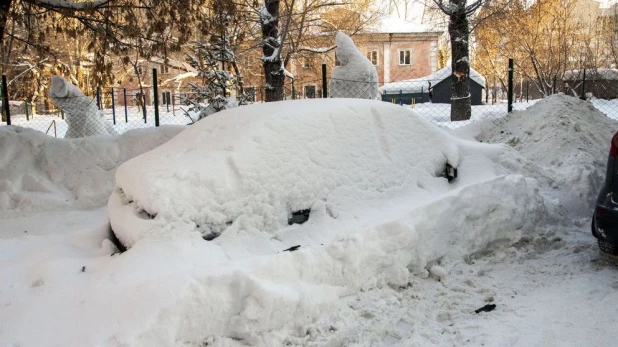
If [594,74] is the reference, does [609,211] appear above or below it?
below

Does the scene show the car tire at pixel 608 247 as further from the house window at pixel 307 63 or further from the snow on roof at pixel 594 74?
the house window at pixel 307 63

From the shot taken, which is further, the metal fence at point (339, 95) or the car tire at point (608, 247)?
the metal fence at point (339, 95)

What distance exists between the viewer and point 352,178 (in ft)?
13.9

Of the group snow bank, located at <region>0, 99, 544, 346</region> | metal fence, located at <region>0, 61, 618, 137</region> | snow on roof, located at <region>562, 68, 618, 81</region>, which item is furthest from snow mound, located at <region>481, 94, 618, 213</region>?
snow on roof, located at <region>562, 68, 618, 81</region>

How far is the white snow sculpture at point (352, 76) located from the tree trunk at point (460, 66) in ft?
12.9

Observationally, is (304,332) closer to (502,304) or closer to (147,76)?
(502,304)

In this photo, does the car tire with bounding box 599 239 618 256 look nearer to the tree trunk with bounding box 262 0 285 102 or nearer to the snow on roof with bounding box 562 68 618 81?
the tree trunk with bounding box 262 0 285 102

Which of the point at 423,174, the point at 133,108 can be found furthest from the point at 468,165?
the point at 133,108

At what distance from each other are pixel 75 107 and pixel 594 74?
68.0 feet

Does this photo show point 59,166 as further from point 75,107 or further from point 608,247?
point 608,247

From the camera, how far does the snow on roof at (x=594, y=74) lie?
69.0 ft

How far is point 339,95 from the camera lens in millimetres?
10227

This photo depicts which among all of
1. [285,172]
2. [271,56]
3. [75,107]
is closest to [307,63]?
[271,56]

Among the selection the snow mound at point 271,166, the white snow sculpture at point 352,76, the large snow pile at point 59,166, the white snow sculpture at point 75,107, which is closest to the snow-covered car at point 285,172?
the snow mound at point 271,166
